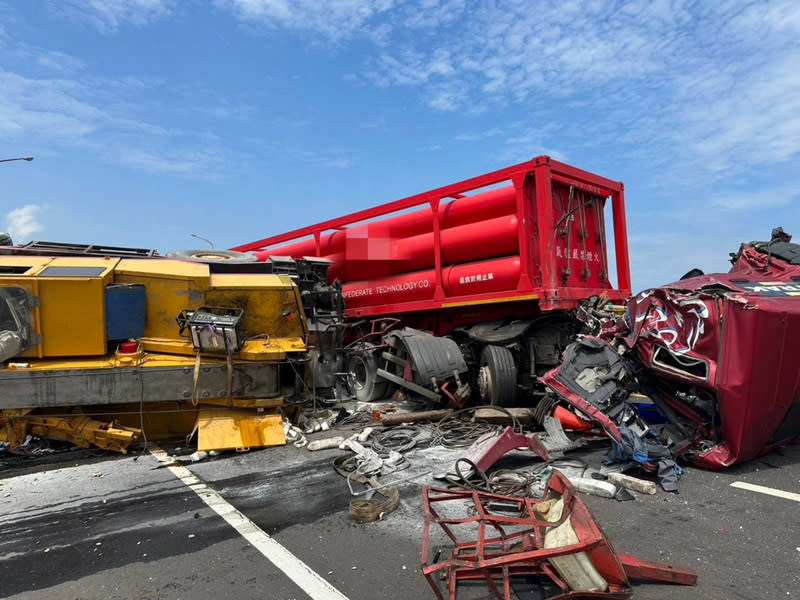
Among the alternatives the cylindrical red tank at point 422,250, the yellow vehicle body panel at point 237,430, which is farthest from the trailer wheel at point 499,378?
the yellow vehicle body panel at point 237,430

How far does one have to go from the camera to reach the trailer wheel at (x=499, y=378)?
682 cm

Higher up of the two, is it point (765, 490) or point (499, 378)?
point (499, 378)

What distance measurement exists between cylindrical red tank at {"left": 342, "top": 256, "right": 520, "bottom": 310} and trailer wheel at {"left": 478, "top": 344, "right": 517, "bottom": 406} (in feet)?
3.11

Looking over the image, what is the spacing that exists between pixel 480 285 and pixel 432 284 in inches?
39.8

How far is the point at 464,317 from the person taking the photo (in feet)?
26.8

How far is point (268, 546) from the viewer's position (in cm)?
332

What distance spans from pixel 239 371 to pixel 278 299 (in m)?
1.00

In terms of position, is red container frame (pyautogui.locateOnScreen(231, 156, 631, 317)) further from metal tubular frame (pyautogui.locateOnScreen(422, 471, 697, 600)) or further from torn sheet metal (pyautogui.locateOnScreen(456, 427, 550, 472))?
metal tubular frame (pyautogui.locateOnScreen(422, 471, 697, 600))

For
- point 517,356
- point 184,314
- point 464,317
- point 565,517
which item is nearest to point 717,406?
point 565,517

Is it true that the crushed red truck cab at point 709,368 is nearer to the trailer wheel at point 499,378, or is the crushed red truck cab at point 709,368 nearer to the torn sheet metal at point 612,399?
the torn sheet metal at point 612,399

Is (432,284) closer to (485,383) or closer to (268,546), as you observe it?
(485,383)

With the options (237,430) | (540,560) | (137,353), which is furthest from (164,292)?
(540,560)

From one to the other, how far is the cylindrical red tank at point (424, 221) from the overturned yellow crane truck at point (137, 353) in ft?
9.91

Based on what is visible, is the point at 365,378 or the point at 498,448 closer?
the point at 498,448
